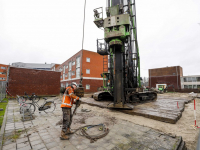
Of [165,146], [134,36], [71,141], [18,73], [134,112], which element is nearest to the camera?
[165,146]

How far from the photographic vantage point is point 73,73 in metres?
28.0

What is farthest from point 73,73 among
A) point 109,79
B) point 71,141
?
point 71,141

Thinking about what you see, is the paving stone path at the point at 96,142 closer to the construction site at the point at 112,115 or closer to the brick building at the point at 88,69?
the construction site at the point at 112,115

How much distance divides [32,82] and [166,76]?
43.4 meters

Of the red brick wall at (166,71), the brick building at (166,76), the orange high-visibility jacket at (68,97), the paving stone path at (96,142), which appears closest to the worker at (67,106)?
the orange high-visibility jacket at (68,97)

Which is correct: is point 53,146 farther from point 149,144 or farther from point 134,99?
point 134,99

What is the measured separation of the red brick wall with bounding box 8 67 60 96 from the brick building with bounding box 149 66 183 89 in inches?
1370

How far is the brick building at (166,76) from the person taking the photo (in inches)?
1491

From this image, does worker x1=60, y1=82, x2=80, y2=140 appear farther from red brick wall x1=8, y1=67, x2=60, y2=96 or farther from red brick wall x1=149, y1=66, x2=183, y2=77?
red brick wall x1=149, y1=66, x2=183, y2=77

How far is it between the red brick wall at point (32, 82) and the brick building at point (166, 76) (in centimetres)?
3479

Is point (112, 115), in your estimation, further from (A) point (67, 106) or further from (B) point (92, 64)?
(B) point (92, 64)

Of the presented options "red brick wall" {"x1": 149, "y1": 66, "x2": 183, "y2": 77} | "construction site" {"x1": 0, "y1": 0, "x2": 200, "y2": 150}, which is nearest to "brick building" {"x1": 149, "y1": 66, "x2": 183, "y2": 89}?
"red brick wall" {"x1": 149, "y1": 66, "x2": 183, "y2": 77}

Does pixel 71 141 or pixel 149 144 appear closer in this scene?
pixel 149 144

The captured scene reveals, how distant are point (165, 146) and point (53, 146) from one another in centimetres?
317
